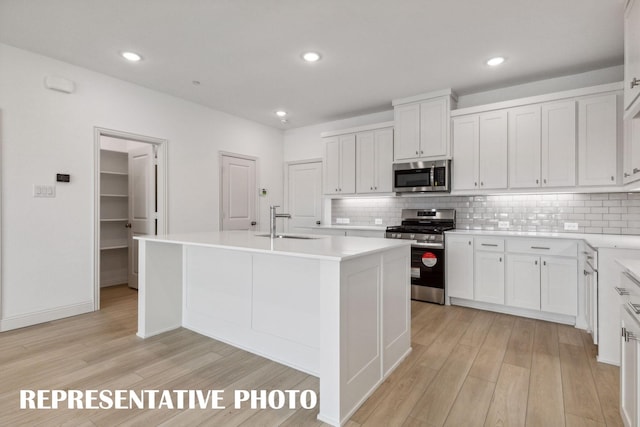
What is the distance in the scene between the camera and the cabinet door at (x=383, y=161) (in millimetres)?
4621

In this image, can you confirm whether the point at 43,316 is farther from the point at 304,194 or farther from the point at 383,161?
the point at 383,161

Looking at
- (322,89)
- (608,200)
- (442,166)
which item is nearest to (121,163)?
(322,89)

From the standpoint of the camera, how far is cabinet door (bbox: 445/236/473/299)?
373 cm

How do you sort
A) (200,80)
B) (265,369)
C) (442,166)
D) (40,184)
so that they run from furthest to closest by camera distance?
(442,166), (200,80), (40,184), (265,369)

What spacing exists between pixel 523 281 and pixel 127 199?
5.66m

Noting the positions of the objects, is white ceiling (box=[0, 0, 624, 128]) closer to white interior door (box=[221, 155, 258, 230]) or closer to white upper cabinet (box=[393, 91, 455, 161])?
white upper cabinet (box=[393, 91, 455, 161])

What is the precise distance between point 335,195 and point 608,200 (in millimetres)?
3397

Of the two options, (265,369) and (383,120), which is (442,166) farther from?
(265,369)

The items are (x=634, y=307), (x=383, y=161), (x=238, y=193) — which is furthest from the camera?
(x=238, y=193)

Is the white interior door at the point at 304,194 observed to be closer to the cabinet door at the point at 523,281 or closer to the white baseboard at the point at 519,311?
the white baseboard at the point at 519,311

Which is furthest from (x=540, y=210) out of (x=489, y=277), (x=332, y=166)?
(x=332, y=166)

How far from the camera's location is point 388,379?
217 cm

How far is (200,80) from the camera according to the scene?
3.81 metres

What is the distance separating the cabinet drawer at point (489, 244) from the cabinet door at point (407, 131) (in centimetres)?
137
